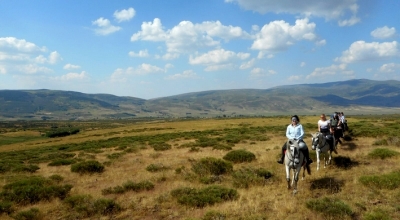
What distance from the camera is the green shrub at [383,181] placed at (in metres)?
10.8

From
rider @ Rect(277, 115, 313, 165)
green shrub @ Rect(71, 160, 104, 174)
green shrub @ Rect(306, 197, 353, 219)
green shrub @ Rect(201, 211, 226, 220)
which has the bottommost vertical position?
green shrub @ Rect(71, 160, 104, 174)

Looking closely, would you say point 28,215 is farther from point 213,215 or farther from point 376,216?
point 376,216

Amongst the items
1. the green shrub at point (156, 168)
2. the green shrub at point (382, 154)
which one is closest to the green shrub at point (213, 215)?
the green shrub at point (156, 168)

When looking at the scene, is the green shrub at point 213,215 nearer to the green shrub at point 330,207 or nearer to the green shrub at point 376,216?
the green shrub at point 330,207

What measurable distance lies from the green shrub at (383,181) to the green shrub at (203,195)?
561 centimetres

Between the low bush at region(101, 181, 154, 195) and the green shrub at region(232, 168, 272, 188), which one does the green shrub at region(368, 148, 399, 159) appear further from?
the low bush at region(101, 181, 154, 195)

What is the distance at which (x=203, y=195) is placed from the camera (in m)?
10.7

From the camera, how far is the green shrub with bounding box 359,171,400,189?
10844 millimetres

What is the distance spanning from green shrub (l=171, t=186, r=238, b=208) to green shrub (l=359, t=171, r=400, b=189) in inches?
221

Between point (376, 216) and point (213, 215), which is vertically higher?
point (376, 216)

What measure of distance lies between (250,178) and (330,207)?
4.48m

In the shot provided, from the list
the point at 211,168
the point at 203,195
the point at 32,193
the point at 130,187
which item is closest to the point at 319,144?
the point at 211,168

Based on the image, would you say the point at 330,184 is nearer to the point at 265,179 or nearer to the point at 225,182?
the point at 265,179

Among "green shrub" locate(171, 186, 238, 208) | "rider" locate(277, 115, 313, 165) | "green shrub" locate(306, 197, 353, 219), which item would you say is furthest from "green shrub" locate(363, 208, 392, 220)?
"green shrub" locate(171, 186, 238, 208)
